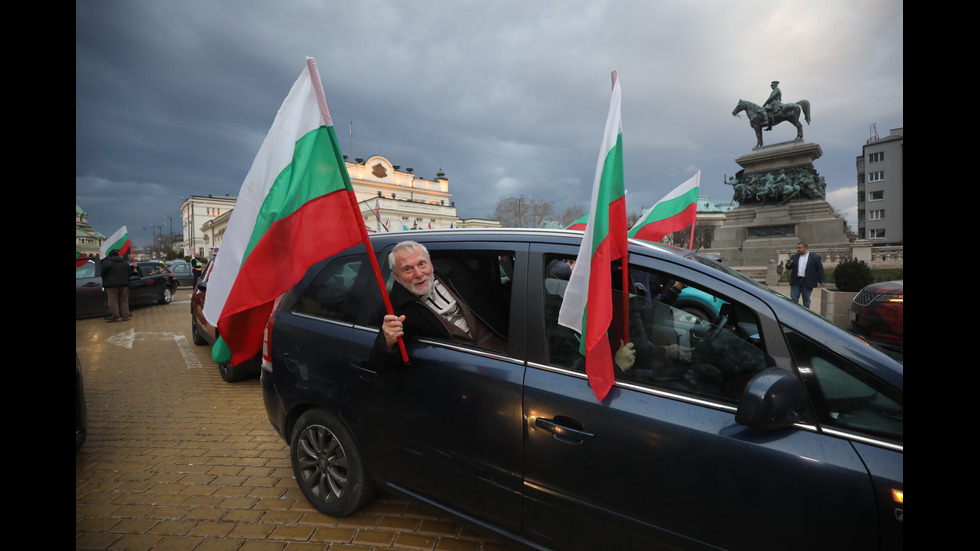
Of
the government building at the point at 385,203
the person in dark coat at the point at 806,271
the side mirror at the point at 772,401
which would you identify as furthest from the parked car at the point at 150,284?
the government building at the point at 385,203

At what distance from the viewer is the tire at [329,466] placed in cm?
268

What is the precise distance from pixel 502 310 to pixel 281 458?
2.48 metres

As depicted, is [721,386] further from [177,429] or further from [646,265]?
[177,429]

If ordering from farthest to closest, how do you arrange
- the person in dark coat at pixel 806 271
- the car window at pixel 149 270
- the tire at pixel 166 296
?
1. the tire at pixel 166 296
2. the car window at pixel 149 270
3. the person in dark coat at pixel 806 271

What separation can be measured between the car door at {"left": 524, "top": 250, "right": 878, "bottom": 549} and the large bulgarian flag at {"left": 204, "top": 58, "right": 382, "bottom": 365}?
1.21 metres

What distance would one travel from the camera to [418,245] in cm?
261

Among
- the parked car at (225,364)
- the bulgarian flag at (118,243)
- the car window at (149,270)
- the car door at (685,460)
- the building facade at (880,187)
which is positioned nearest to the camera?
the car door at (685,460)

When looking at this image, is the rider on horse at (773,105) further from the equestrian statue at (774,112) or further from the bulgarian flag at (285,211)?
the bulgarian flag at (285,211)

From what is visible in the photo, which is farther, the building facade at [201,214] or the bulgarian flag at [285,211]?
the building facade at [201,214]

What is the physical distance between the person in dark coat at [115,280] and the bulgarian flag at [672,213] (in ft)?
41.5

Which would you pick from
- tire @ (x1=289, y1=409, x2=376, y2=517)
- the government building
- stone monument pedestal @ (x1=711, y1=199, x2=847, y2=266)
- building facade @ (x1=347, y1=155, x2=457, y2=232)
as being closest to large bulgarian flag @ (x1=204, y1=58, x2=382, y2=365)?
tire @ (x1=289, y1=409, x2=376, y2=517)

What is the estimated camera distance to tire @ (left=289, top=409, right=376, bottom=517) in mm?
2676
